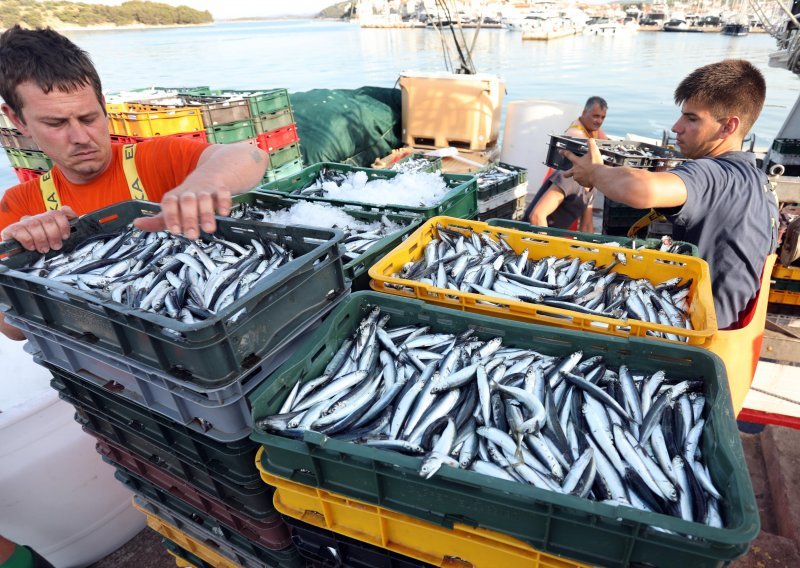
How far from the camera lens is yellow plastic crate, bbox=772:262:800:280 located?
4.07 metres

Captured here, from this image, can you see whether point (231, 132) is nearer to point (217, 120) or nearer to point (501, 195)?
point (217, 120)

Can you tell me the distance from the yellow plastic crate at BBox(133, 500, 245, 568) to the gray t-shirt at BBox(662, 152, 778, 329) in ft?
11.4

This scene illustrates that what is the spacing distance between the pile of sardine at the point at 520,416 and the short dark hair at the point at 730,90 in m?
2.11

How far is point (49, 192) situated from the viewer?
2789 millimetres

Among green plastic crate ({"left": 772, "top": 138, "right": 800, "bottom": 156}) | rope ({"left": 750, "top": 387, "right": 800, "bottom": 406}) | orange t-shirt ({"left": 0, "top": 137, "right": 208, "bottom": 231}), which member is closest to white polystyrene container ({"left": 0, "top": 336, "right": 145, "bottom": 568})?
orange t-shirt ({"left": 0, "top": 137, "right": 208, "bottom": 231})

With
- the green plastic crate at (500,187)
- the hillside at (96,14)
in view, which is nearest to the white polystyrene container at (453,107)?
the green plastic crate at (500,187)

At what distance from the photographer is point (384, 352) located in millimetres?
2176

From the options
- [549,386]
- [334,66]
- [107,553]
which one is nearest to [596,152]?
[549,386]

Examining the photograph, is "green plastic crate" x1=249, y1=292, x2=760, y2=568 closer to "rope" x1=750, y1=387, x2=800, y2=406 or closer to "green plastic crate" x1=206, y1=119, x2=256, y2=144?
"rope" x1=750, y1=387, x2=800, y2=406

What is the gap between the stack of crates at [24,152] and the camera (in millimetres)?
7117

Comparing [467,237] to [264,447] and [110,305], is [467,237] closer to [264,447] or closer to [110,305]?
[264,447]

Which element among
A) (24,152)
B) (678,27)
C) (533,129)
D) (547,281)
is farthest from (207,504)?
(678,27)

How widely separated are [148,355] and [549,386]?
1.65m

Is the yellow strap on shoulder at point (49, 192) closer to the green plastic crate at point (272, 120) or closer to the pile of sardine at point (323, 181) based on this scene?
the pile of sardine at point (323, 181)
